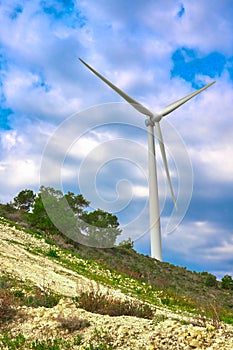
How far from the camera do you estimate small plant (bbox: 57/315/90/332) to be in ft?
33.0

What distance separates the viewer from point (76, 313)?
11.1 meters

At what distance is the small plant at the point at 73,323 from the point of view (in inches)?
396

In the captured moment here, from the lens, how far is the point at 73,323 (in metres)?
10.1

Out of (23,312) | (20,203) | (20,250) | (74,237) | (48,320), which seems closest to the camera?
(48,320)

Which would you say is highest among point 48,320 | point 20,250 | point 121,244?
point 121,244

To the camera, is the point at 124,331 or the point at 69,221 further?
the point at 69,221

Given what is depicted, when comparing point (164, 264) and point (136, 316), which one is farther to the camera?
point (164, 264)

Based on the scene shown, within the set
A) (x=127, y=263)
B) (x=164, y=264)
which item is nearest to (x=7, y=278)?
(x=127, y=263)

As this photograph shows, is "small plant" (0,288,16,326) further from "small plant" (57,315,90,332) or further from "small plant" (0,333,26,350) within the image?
"small plant" (57,315,90,332)

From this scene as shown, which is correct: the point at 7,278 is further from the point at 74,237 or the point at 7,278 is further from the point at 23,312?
the point at 74,237

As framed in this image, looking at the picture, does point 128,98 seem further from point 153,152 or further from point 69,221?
point 69,221

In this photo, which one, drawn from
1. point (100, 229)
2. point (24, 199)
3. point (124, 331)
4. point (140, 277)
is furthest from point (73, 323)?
point (24, 199)

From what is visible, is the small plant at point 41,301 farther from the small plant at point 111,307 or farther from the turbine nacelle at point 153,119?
the turbine nacelle at point 153,119

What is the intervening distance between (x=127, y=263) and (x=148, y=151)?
39.1 ft
